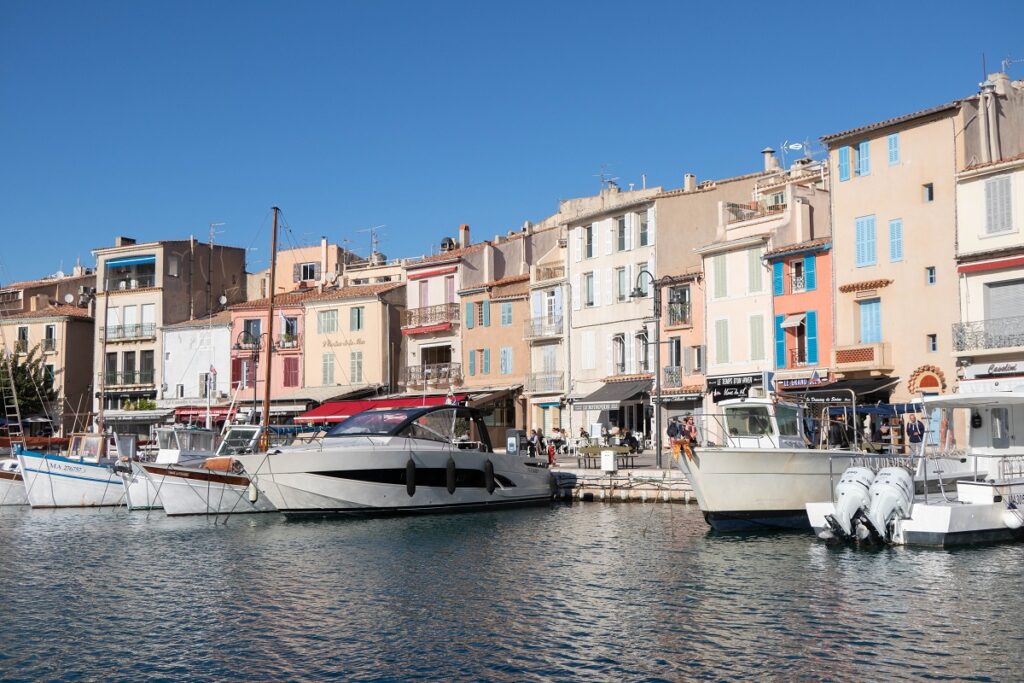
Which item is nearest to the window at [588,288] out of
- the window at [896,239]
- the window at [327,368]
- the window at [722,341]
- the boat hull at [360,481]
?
the window at [722,341]

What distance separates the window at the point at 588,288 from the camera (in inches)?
2297

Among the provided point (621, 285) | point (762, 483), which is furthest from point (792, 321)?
point (762, 483)

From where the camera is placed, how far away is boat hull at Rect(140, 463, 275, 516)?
37188 mm

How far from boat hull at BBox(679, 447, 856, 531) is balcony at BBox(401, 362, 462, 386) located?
3553 centimetres

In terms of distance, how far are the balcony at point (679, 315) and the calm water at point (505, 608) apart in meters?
22.9

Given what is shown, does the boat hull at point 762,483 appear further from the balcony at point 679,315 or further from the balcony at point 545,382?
the balcony at point 545,382

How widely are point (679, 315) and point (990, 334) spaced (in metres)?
16.1

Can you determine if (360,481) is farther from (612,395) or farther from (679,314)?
(679,314)

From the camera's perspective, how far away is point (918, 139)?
42.6 metres

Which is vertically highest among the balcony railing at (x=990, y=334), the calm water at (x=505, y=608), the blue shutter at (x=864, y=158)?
the blue shutter at (x=864, y=158)

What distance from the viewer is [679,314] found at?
53.3 meters

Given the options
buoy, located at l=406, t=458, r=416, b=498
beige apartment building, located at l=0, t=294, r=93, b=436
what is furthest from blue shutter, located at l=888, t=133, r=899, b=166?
beige apartment building, located at l=0, t=294, r=93, b=436

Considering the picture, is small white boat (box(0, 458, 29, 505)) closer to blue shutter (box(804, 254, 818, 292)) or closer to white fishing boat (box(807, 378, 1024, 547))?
white fishing boat (box(807, 378, 1024, 547))

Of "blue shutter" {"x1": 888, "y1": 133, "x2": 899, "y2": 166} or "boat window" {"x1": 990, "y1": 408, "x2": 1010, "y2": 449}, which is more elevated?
"blue shutter" {"x1": 888, "y1": 133, "x2": 899, "y2": 166}
